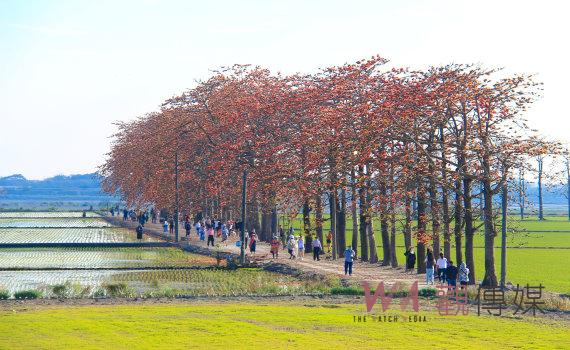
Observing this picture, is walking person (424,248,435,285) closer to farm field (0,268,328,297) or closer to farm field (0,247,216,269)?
farm field (0,268,328,297)

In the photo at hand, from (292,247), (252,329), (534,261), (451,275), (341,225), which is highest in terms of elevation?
(341,225)

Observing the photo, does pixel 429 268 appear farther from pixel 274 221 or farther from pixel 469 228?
pixel 274 221

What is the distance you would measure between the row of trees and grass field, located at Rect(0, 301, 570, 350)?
466 inches

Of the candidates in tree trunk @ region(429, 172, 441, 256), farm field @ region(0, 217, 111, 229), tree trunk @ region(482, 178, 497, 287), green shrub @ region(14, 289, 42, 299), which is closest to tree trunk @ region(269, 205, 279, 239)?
tree trunk @ region(429, 172, 441, 256)

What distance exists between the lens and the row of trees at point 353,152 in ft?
162

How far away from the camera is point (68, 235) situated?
3944 inches

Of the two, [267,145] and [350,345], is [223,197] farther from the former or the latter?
[350,345]

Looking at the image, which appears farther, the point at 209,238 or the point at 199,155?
the point at 199,155

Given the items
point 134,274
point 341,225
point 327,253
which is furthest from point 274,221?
point 134,274

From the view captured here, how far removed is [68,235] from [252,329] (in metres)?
70.2

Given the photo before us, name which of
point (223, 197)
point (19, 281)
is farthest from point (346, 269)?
point (223, 197)

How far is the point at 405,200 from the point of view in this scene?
51562 millimetres

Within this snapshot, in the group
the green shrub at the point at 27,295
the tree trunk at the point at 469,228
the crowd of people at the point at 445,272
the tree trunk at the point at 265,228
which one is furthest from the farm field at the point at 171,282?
the tree trunk at the point at 265,228

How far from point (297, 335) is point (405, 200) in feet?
69.3
